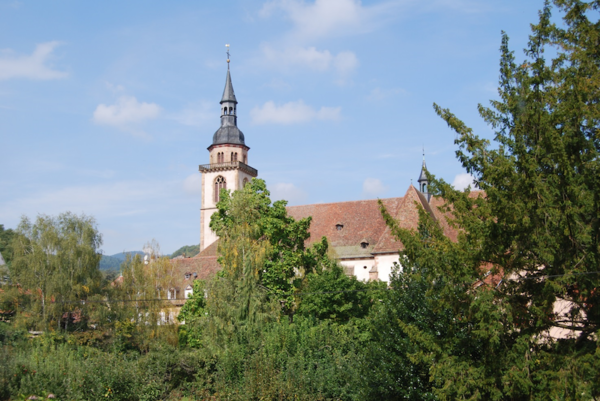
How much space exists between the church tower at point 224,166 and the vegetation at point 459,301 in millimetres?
29517

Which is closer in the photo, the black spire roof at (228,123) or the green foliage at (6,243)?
the green foliage at (6,243)

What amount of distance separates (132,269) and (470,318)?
31248 millimetres

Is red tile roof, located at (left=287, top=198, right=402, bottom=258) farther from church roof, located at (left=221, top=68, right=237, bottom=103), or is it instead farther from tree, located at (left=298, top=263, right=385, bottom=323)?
church roof, located at (left=221, top=68, right=237, bottom=103)

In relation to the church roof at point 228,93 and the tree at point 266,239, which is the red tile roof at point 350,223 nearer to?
the tree at point 266,239

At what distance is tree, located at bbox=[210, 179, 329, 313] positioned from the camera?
2675cm

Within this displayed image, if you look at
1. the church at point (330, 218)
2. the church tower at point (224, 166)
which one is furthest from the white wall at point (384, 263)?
the church tower at point (224, 166)

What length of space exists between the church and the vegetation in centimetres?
540

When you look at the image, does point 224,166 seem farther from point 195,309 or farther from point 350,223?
point 195,309

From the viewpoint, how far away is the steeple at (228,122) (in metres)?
59.6

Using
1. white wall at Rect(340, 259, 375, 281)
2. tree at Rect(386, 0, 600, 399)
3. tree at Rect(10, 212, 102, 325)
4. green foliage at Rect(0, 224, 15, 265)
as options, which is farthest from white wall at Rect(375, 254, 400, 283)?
green foliage at Rect(0, 224, 15, 265)

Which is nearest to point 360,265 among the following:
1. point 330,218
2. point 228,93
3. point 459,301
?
point 330,218

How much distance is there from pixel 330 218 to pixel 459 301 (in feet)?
117

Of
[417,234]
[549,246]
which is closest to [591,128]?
[549,246]

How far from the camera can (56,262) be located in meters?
36.8
